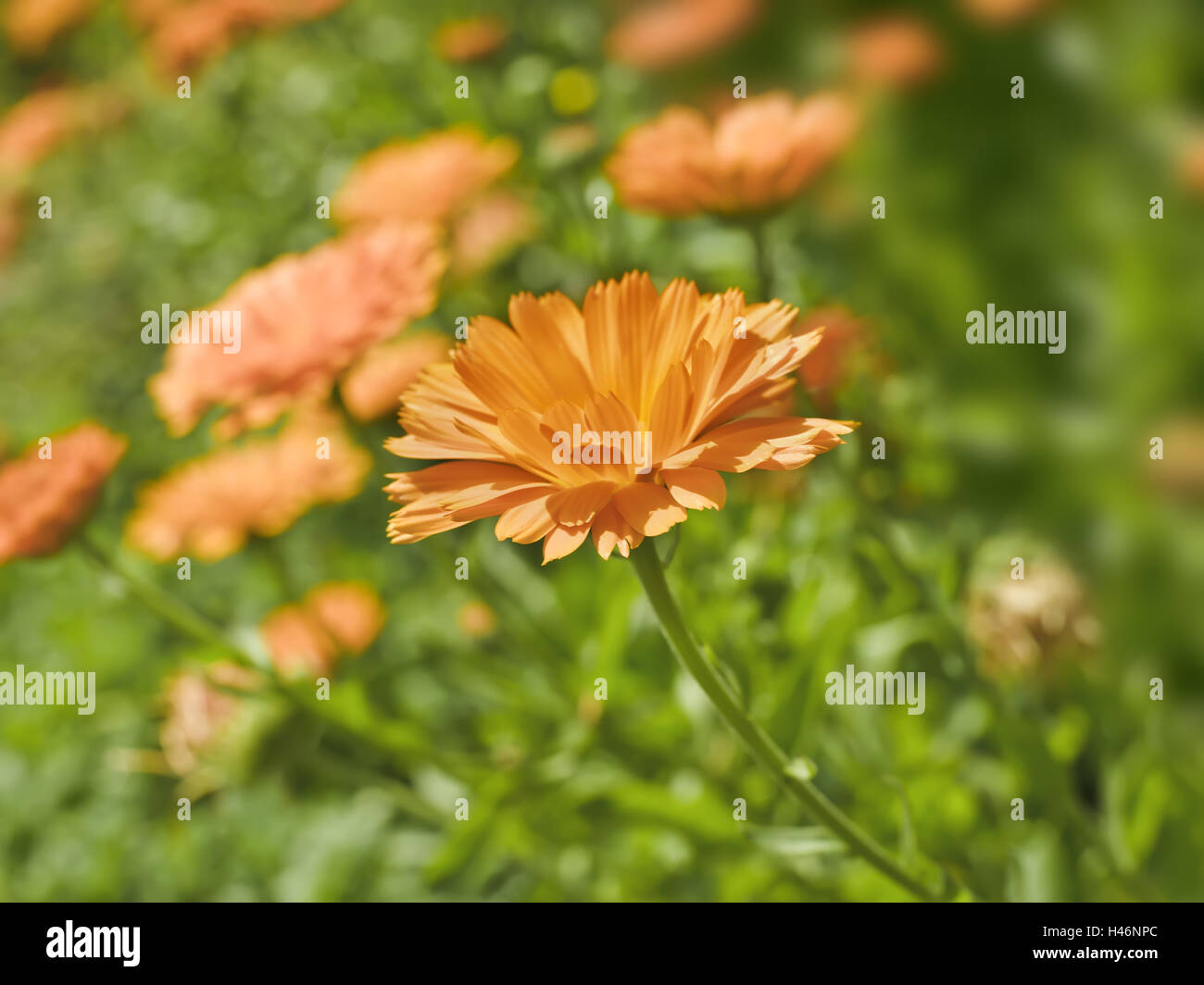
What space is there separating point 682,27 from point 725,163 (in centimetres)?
137

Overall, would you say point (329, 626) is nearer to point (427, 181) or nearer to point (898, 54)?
point (427, 181)

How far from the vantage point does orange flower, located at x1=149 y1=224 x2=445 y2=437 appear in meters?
0.76

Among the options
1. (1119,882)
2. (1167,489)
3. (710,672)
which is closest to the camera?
(710,672)

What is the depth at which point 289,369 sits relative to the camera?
0.79m

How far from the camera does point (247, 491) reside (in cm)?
111

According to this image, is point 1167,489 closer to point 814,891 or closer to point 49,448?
point 814,891

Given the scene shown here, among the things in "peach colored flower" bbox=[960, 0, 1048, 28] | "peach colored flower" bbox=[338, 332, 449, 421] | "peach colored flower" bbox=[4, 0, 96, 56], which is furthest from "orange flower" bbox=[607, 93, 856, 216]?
"peach colored flower" bbox=[4, 0, 96, 56]

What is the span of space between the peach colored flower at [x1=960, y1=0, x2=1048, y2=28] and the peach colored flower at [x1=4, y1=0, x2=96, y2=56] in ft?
6.29

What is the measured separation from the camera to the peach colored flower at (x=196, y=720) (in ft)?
3.66

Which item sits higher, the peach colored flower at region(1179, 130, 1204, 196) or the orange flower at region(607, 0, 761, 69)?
the orange flower at region(607, 0, 761, 69)

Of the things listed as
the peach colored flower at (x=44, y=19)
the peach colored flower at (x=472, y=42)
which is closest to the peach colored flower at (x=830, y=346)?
the peach colored flower at (x=472, y=42)

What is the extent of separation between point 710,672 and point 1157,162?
59.8 inches

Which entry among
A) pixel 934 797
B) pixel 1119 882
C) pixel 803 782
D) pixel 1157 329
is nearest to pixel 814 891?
pixel 934 797

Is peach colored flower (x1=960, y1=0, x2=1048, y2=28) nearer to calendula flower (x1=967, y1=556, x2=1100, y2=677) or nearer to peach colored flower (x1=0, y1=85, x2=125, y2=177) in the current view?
calendula flower (x1=967, y1=556, x2=1100, y2=677)
